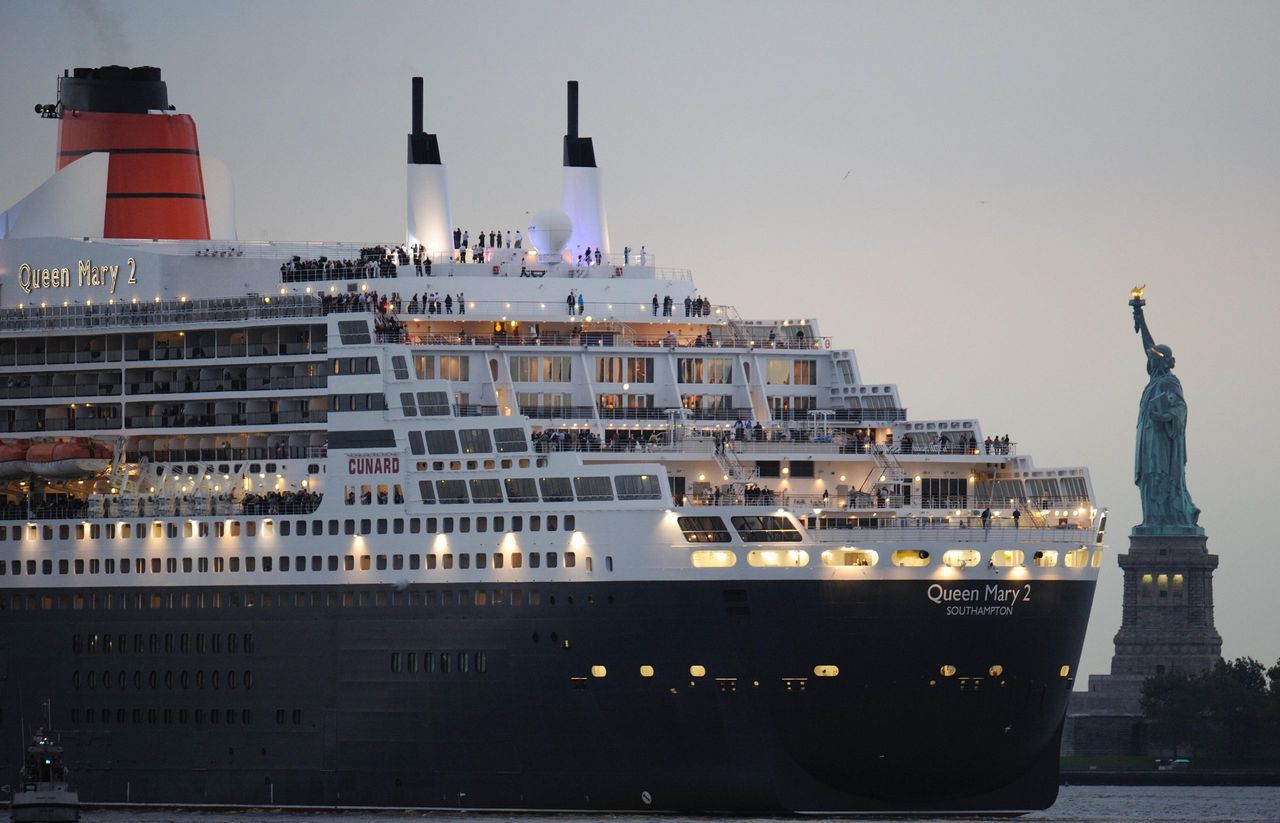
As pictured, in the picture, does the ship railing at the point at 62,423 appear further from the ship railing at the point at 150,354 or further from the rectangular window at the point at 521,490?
the rectangular window at the point at 521,490

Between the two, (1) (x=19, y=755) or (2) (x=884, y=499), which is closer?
(2) (x=884, y=499)

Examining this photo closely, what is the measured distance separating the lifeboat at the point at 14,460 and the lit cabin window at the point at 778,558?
2394 cm

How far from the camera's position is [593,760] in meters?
83.9

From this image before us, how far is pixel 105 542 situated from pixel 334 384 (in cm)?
844

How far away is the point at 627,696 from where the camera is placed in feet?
273

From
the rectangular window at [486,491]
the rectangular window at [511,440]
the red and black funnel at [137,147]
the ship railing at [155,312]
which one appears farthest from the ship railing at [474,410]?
the red and black funnel at [137,147]

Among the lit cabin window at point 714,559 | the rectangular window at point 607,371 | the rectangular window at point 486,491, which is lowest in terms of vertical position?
the lit cabin window at point 714,559

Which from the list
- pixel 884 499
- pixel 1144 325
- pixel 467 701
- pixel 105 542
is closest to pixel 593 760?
pixel 467 701

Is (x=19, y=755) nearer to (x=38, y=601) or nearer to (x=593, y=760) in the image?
(x=38, y=601)

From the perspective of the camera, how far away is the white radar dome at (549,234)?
94.3 meters

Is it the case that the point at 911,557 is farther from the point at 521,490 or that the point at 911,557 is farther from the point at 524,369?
the point at 524,369

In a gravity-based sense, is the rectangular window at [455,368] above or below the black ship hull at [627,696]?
above

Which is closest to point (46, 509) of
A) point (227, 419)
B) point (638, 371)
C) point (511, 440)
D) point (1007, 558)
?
point (227, 419)

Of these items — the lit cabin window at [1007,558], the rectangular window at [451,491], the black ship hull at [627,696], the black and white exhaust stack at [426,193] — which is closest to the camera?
the black ship hull at [627,696]
